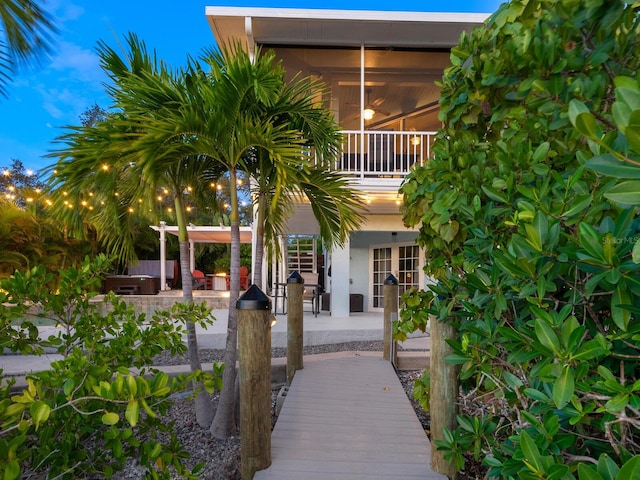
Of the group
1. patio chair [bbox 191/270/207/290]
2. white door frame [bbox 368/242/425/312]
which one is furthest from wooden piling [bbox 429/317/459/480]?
patio chair [bbox 191/270/207/290]

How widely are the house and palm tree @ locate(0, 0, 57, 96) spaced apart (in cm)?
355

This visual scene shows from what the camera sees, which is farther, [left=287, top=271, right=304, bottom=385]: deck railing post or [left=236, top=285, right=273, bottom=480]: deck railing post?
[left=287, top=271, right=304, bottom=385]: deck railing post

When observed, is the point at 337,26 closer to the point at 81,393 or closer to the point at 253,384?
the point at 253,384

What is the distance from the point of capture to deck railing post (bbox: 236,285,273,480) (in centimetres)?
209

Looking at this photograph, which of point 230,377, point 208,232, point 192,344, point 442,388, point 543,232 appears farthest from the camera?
point 208,232

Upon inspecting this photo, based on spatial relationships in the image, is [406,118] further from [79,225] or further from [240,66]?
[79,225]

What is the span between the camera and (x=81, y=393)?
1.18 meters

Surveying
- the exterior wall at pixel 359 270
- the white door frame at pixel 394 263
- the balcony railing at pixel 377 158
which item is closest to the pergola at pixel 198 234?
the exterior wall at pixel 359 270

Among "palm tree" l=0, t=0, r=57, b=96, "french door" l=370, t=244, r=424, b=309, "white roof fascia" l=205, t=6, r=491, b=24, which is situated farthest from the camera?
"french door" l=370, t=244, r=424, b=309

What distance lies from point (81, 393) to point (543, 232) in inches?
63.8

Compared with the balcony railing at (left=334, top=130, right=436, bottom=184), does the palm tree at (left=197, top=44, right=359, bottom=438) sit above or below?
below

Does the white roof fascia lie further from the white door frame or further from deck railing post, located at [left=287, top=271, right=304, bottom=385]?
deck railing post, located at [left=287, top=271, right=304, bottom=385]

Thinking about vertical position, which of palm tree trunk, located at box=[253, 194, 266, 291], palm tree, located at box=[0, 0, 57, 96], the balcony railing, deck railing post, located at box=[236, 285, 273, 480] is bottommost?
deck railing post, located at box=[236, 285, 273, 480]

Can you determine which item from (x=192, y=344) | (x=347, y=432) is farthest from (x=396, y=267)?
(x=192, y=344)
